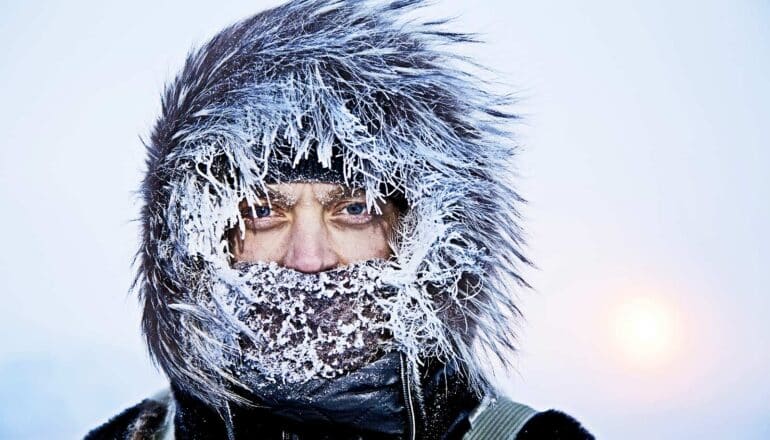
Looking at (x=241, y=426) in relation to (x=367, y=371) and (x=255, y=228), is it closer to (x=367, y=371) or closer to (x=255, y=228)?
(x=367, y=371)

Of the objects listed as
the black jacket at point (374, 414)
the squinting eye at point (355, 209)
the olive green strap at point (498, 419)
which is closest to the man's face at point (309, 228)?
the squinting eye at point (355, 209)

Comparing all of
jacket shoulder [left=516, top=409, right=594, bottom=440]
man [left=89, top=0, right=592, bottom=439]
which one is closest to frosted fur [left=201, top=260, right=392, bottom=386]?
man [left=89, top=0, right=592, bottom=439]

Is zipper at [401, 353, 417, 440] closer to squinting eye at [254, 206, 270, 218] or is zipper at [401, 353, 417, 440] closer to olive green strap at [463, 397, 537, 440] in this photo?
olive green strap at [463, 397, 537, 440]

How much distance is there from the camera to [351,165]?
1421 millimetres

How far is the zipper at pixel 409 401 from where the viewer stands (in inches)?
52.1

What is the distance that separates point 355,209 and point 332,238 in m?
0.08

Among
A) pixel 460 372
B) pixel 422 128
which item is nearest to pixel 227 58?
pixel 422 128

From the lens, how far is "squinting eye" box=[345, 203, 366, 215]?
147 centimetres

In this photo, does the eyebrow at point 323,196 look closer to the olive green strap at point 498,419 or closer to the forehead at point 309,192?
the forehead at point 309,192

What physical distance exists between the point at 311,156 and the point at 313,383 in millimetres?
427

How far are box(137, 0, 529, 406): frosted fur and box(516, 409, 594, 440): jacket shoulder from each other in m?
0.13

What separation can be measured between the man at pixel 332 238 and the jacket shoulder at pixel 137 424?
180 millimetres

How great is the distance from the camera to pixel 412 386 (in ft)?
4.41

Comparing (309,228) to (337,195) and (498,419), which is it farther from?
(498,419)
